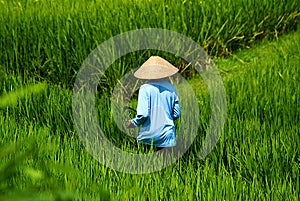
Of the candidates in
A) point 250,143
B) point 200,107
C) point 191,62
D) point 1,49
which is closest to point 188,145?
point 250,143

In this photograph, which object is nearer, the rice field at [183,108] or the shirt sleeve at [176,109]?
the rice field at [183,108]

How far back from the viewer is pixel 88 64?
4.14m

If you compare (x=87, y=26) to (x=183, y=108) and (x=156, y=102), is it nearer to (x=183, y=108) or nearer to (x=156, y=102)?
(x=183, y=108)

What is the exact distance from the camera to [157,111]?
2301 mm

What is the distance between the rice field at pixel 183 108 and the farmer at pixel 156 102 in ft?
0.49

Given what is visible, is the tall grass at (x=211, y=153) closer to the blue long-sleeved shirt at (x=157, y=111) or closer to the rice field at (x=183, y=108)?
the rice field at (x=183, y=108)

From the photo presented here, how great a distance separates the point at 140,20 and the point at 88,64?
24.8 inches

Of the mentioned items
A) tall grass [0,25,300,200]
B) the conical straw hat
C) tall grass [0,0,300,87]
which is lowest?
tall grass [0,25,300,200]

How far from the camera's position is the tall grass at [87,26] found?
4301mm

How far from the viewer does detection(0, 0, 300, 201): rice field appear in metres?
2.10

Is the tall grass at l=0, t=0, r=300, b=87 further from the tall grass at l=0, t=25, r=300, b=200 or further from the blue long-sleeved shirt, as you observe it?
the blue long-sleeved shirt

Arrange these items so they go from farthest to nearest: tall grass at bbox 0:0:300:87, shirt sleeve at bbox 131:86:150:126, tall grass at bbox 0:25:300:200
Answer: tall grass at bbox 0:0:300:87
shirt sleeve at bbox 131:86:150:126
tall grass at bbox 0:25:300:200

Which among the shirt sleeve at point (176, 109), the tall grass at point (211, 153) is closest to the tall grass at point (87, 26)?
the tall grass at point (211, 153)

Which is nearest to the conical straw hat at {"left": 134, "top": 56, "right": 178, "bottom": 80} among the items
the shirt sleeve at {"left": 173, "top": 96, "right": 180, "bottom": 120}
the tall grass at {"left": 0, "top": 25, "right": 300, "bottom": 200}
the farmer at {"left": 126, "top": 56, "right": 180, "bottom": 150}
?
the farmer at {"left": 126, "top": 56, "right": 180, "bottom": 150}
